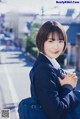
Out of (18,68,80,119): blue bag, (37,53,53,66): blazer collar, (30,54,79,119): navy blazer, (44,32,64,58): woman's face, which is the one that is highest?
(44,32,64,58): woman's face

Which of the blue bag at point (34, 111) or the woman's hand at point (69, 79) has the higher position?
the woman's hand at point (69, 79)

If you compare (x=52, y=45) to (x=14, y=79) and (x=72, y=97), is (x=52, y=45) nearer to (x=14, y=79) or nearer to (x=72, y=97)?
(x=72, y=97)

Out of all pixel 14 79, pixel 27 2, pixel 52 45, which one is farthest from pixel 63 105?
pixel 14 79

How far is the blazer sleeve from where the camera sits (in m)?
0.66

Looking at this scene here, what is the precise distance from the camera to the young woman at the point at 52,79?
26.0 inches

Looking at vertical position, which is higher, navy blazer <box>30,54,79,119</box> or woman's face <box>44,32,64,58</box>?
woman's face <box>44,32,64,58</box>

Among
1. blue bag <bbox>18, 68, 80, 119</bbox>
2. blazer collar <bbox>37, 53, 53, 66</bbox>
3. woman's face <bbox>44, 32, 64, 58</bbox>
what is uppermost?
woman's face <bbox>44, 32, 64, 58</bbox>

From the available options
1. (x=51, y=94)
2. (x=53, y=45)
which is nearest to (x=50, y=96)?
(x=51, y=94)

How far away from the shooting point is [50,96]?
0.66m

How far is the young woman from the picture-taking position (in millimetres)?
660

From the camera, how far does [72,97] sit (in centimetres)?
68

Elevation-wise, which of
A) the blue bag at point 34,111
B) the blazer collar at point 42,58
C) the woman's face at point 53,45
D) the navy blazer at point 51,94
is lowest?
the blue bag at point 34,111

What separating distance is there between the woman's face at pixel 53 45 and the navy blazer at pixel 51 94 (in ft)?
0.13

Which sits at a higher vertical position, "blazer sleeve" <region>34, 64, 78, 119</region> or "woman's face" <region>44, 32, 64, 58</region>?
"woman's face" <region>44, 32, 64, 58</region>
